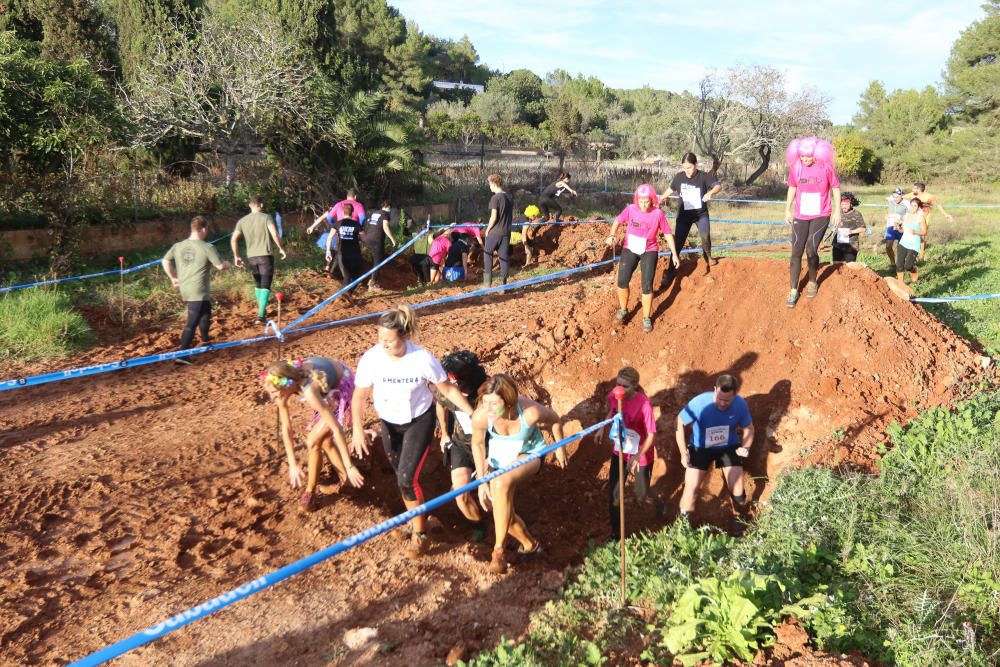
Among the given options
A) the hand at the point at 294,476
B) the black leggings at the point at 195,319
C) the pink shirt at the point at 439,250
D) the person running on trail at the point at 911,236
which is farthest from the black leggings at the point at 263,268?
the person running on trail at the point at 911,236

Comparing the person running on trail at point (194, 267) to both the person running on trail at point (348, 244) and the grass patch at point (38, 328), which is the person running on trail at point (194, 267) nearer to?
the grass patch at point (38, 328)

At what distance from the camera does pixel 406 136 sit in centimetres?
1590

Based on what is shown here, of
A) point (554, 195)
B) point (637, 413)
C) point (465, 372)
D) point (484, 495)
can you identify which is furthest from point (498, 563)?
point (554, 195)

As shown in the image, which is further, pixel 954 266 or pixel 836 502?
pixel 954 266

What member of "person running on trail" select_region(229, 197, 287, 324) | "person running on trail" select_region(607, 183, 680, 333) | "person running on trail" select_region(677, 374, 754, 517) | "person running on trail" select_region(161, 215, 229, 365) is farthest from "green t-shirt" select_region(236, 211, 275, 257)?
"person running on trail" select_region(677, 374, 754, 517)

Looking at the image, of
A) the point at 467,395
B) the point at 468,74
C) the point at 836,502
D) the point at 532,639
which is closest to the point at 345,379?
the point at 467,395

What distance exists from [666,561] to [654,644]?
0.95m

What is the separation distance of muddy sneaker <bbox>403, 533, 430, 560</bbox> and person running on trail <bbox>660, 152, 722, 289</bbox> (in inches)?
181

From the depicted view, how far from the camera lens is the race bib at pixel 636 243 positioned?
7.30 meters

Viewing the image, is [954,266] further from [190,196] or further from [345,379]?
[190,196]

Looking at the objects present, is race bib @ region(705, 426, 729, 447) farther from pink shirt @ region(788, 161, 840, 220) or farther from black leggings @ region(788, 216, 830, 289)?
pink shirt @ region(788, 161, 840, 220)

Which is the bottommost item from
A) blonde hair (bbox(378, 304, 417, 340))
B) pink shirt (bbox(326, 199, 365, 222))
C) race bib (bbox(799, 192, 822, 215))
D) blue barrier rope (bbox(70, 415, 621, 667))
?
blue barrier rope (bbox(70, 415, 621, 667))

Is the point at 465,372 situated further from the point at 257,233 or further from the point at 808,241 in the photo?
the point at 257,233

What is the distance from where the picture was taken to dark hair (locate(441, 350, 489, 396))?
17.5 ft
